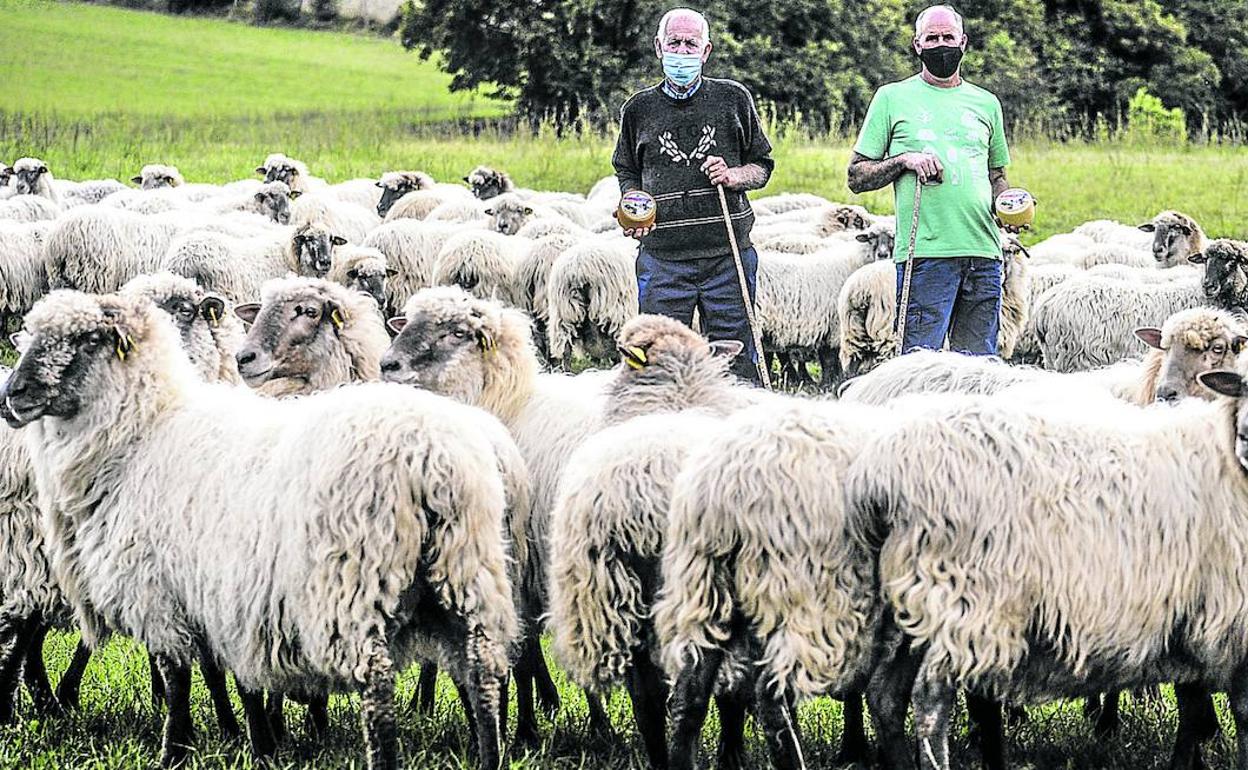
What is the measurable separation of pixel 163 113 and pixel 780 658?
34993 millimetres

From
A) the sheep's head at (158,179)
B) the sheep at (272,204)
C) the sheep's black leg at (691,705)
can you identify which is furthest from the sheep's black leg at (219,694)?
the sheep's head at (158,179)

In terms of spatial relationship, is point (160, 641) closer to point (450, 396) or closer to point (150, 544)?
point (150, 544)

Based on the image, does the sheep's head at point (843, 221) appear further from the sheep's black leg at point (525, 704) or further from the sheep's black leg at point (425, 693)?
the sheep's black leg at point (525, 704)

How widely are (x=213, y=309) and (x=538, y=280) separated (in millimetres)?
4993

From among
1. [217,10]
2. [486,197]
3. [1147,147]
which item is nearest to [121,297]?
[486,197]

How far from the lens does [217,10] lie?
5278 centimetres

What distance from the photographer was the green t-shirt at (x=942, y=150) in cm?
654

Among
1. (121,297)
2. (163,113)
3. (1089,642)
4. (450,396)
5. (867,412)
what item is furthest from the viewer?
(163,113)

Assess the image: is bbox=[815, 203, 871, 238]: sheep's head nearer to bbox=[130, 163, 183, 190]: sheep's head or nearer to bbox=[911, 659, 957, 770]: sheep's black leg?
bbox=[130, 163, 183, 190]: sheep's head

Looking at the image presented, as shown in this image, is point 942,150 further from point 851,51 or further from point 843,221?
point 851,51

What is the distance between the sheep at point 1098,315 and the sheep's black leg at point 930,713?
21.1 ft

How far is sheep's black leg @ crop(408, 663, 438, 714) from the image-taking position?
537 centimetres

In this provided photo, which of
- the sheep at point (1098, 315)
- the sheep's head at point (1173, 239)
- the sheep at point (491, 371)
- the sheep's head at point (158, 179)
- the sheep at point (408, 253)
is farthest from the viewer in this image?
the sheep's head at point (158, 179)

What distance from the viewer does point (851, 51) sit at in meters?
31.9
